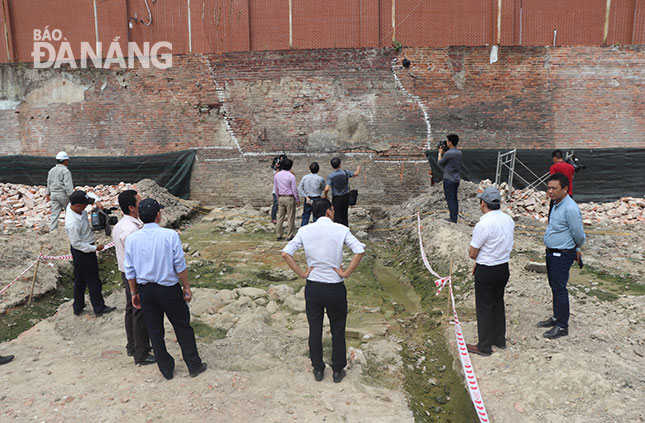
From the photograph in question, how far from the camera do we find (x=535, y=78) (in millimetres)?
12078

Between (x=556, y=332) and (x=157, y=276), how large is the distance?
4.15 meters

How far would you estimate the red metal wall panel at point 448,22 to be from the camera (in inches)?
495

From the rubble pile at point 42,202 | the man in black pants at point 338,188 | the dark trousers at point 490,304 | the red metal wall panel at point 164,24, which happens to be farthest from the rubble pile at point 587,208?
the red metal wall panel at point 164,24

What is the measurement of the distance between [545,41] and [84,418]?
13694 mm

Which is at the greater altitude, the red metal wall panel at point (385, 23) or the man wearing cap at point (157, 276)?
the red metal wall panel at point (385, 23)

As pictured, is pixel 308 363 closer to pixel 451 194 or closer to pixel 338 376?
pixel 338 376

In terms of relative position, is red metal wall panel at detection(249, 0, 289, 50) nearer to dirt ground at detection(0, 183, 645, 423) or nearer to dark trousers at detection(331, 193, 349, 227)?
dark trousers at detection(331, 193, 349, 227)

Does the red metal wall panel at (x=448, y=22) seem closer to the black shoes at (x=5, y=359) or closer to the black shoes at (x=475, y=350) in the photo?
the black shoes at (x=475, y=350)

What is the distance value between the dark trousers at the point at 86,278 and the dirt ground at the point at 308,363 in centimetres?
19

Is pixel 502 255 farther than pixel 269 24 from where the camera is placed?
No

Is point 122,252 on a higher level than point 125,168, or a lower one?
lower

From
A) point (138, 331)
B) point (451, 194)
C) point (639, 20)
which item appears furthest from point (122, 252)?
point (639, 20)

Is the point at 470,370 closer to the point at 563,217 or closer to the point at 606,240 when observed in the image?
the point at 563,217

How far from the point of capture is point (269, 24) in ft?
43.5
